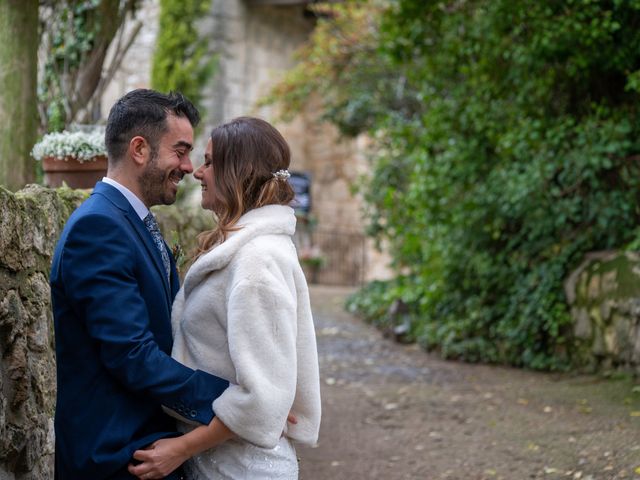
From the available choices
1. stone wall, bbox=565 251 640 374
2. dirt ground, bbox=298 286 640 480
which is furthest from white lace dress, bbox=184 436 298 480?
stone wall, bbox=565 251 640 374

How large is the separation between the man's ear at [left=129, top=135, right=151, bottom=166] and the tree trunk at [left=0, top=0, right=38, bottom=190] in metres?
2.45

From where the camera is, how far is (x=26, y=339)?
2799 millimetres

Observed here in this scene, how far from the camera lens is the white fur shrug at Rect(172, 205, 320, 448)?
1.89 meters

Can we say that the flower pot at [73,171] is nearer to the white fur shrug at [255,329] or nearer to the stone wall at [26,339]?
the stone wall at [26,339]

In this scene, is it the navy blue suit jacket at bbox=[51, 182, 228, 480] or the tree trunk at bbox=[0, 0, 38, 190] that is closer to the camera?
the navy blue suit jacket at bbox=[51, 182, 228, 480]

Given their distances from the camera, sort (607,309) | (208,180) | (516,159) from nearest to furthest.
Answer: (208,180) < (607,309) < (516,159)

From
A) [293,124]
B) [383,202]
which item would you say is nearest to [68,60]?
[383,202]

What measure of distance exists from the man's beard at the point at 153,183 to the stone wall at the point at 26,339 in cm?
63

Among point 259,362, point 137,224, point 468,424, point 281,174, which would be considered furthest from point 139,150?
point 468,424

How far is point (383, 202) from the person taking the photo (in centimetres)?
1191

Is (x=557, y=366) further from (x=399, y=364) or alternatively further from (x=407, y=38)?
(x=407, y=38)

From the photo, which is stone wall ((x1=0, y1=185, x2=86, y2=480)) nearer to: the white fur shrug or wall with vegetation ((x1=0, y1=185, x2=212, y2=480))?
wall with vegetation ((x1=0, y1=185, x2=212, y2=480))

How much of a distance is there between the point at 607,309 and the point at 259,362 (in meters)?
5.53

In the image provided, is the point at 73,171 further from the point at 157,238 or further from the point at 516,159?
the point at 516,159
